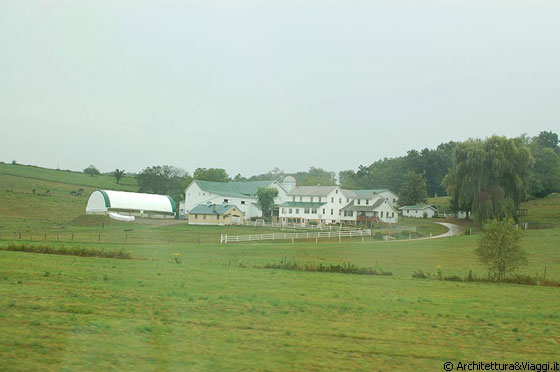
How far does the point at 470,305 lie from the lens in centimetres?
1783

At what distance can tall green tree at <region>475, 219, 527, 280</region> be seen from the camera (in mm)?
27438

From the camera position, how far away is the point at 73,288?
660 inches

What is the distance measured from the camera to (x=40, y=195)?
79.8 meters

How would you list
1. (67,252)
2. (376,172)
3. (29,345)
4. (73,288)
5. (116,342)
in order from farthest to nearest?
1. (376,172)
2. (67,252)
3. (73,288)
4. (116,342)
5. (29,345)

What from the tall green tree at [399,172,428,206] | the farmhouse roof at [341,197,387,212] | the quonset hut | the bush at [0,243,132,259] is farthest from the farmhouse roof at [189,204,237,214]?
the bush at [0,243,132,259]

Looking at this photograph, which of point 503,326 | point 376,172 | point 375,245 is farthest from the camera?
point 376,172

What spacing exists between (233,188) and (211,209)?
1809cm

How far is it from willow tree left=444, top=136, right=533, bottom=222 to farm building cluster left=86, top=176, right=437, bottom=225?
55.4 feet

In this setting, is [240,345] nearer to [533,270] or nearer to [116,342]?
[116,342]

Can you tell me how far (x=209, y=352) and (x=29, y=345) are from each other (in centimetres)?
342

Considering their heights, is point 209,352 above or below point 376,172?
below

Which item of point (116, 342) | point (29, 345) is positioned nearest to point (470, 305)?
point (116, 342)

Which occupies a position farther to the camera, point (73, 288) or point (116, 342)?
point (73, 288)

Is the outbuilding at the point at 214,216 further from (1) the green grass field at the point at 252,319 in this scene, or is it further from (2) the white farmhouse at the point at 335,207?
(1) the green grass field at the point at 252,319
